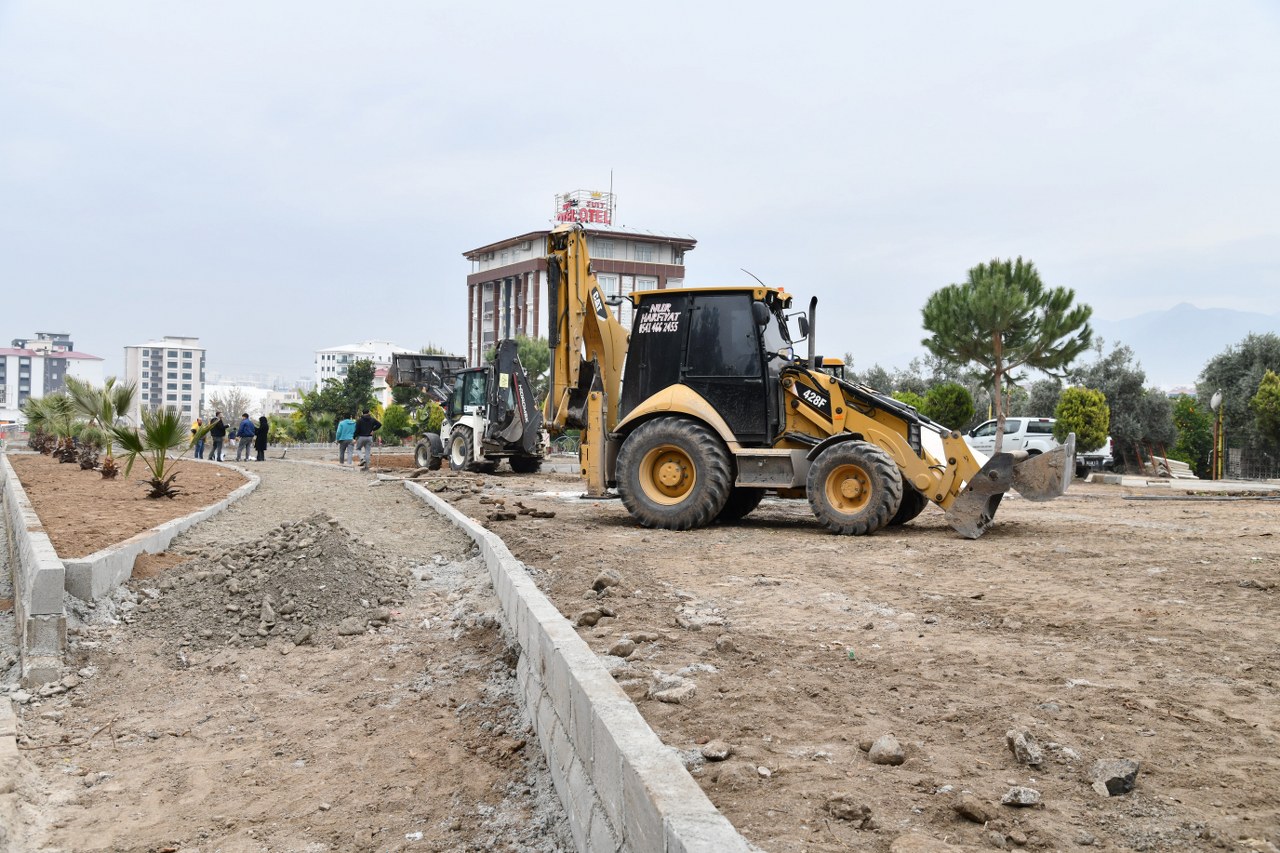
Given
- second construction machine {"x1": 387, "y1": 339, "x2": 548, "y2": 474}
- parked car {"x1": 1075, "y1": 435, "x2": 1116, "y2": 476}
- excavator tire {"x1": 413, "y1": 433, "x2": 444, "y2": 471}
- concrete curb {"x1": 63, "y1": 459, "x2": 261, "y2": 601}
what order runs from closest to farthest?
1. concrete curb {"x1": 63, "y1": 459, "x2": 261, "y2": 601}
2. second construction machine {"x1": 387, "y1": 339, "x2": 548, "y2": 474}
3. excavator tire {"x1": 413, "y1": 433, "x2": 444, "y2": 471}
4. parked car {"x1": 1075, "y1": 435, "x2": 1116, "y2": 476}

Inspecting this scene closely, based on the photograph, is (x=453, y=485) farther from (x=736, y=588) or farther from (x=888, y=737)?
(x=888, y=737)

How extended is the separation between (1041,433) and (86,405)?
2342 cm

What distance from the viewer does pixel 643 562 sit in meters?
9.15

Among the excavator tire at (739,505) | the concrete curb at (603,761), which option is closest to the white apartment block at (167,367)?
the excavator tire at (739,505)

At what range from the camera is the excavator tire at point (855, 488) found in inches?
423

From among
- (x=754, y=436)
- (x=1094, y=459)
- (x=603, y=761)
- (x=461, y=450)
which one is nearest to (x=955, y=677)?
(x=603, y=761)

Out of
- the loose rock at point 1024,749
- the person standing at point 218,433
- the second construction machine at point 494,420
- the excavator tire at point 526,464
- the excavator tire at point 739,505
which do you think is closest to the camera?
the loose rock at point 1024,749

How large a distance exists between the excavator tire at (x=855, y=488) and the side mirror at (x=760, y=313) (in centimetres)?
166

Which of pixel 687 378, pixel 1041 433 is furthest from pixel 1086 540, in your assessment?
pixel 1041 433

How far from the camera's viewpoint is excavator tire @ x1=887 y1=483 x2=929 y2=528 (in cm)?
1166

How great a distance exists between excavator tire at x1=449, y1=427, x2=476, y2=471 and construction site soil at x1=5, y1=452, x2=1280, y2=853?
13.4m

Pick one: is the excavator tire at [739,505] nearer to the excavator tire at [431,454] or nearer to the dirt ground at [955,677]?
the dirt ground at [955,677]

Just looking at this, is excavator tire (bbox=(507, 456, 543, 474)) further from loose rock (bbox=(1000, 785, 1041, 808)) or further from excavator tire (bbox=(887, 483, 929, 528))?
loose rock (bbox=(1000, 785, 1041, 808))

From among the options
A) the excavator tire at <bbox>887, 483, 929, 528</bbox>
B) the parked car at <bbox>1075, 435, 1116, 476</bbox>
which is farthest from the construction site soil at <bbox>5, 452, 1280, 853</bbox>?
the parked car at <bbox>1075, 435, 1116, 476</bbox>
